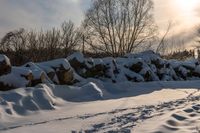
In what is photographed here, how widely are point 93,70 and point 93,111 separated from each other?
19.6 ft

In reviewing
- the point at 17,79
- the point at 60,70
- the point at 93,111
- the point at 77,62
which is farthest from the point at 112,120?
the point at 77,62

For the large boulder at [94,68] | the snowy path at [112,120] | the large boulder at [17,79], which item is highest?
the large boulder at [94,68]

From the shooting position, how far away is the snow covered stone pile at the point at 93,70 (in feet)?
36.3

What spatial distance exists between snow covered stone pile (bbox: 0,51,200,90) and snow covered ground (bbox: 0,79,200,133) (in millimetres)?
547

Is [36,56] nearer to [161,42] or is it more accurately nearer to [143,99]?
[143,99]

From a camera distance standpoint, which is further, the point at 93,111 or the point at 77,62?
the point at 77,62

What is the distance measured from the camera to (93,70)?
15297 millimetres

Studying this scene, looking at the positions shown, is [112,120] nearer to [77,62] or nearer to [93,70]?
[77,62]

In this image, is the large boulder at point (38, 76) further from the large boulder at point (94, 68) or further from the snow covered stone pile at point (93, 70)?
the large boulder at point (94, 68)

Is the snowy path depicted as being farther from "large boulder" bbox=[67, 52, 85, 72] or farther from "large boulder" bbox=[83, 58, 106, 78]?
"large boulder" bbox=[83, 58, 106, 78]

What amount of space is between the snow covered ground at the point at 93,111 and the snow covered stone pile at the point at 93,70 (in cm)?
55

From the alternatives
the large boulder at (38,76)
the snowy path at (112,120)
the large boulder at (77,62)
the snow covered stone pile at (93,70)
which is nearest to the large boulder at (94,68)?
the snow covered stone pile at (93,70)

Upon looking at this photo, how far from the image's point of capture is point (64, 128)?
24.2 feet

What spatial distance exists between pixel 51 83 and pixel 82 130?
16.5ft
